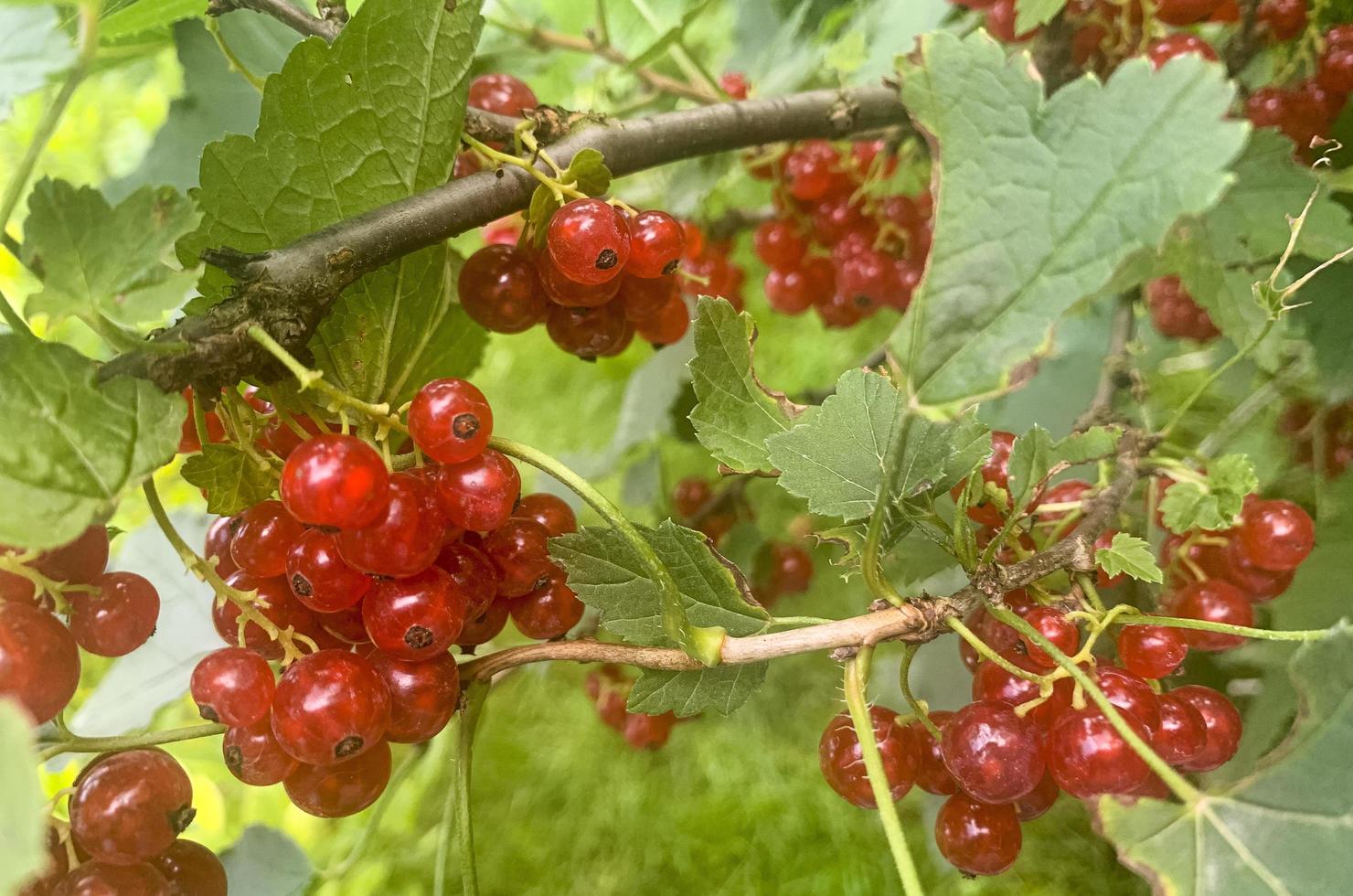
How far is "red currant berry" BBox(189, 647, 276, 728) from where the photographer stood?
0.39 meters

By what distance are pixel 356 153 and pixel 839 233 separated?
597 millimetres

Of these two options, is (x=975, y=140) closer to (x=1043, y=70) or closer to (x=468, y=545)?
(x=468, y=545)

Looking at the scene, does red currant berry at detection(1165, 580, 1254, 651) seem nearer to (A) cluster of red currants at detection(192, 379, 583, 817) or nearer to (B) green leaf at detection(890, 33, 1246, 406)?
(B) green leaf at detection(890, 33, 1246, 406)

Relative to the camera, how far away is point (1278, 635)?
15.2 inches

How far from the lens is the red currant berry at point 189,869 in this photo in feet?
1.40

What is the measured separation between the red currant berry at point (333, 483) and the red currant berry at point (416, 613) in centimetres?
5

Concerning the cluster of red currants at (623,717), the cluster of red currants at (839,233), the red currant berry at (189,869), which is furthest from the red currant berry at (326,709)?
the cluster of red currants at (839,233)

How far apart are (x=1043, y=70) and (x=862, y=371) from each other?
498mm

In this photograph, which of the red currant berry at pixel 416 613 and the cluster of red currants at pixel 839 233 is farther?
the cluster of red currants at pixel 839 233

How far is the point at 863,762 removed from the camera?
1.44 feet

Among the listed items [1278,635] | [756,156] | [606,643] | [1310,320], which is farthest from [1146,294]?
[606,643]

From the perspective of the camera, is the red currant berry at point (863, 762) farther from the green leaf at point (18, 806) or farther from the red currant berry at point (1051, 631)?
the green leaf at point (18, 806)

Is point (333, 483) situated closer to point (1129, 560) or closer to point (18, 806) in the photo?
point (18, 806)

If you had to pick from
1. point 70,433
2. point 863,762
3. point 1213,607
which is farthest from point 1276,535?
point 70,433
